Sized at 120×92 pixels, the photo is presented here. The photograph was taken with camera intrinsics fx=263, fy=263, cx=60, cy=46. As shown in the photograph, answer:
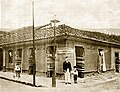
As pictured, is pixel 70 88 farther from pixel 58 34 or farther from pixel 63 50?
pixel 58 34

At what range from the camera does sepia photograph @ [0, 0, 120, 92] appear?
1803 mm

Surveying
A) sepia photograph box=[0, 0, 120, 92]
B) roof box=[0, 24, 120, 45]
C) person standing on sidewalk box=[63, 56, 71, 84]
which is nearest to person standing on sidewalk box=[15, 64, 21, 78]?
sepia photograph box=[0, 0, 120, 92]

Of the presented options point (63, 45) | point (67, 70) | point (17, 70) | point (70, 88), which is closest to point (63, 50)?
point (63, 45)

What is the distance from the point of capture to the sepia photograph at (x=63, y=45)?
5.91ft

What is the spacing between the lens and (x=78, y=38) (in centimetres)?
193

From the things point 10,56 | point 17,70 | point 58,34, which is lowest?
point 17,70

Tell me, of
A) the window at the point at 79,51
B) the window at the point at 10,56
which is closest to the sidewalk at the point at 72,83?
the window at the point at 10,56

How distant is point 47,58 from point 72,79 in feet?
0.80

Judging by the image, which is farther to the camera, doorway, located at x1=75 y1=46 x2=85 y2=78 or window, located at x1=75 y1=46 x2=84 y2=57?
window, located at x1=75 y1=46 x2=84 y2=57

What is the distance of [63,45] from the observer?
1836mm

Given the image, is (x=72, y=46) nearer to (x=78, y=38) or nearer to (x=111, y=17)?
(x=78, y=38)

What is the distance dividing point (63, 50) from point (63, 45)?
0.12 feet

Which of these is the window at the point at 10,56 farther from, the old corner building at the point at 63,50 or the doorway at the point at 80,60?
the doorway at the point at 80,60

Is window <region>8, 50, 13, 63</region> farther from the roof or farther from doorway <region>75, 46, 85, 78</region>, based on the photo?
doorway <region>75, 46, 85, 78</region>
